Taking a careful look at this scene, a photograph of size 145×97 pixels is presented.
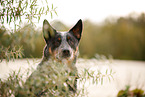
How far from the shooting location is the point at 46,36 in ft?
8.94

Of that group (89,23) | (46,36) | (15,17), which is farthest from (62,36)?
(89,23)

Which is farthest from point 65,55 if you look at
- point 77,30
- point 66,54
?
point 77,30

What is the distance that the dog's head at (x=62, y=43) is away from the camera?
103 inches

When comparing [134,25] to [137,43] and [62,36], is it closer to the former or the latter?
[137,43]

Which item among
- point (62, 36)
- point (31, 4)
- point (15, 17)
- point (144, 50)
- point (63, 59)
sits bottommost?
point (144, 50)

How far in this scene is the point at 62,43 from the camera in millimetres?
2793

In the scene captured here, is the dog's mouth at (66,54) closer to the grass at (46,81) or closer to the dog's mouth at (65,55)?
the dog's mouth at (65,55)

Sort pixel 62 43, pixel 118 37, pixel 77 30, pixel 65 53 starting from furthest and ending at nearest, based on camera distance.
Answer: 1. pixel 118 37
2. pixel 77 30
3. pixel 62 43
4. pixel 65 53

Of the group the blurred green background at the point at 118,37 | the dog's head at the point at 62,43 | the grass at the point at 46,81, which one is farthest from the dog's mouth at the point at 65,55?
the blurred green background at the point at 118,37

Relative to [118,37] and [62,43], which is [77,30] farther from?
[118,37]

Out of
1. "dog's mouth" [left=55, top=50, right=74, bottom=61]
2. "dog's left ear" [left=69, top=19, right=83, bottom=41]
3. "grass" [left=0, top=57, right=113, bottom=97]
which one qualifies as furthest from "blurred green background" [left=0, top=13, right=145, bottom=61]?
"grass" [left=0, top=57, right=113, bottom=97]

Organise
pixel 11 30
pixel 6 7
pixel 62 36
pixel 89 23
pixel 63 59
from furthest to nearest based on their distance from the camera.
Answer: pixel 89 23
pixel 62 36
pixel 63 59
pixel 11 30
pixel 6 7

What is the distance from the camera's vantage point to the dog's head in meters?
2.62

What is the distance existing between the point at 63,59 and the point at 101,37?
15637 millimetres
